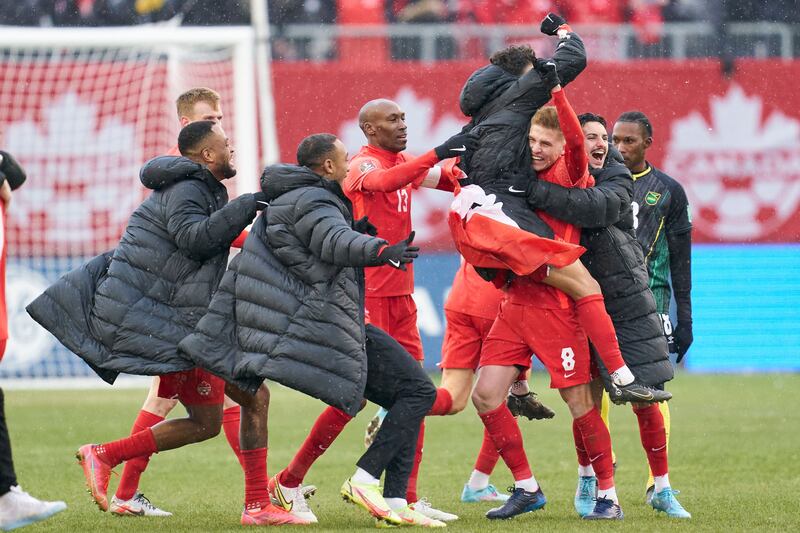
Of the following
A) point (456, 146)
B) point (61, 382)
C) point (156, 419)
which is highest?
point (456, 146)

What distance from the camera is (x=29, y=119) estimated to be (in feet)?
52.5

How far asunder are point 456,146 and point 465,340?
128 centimetres

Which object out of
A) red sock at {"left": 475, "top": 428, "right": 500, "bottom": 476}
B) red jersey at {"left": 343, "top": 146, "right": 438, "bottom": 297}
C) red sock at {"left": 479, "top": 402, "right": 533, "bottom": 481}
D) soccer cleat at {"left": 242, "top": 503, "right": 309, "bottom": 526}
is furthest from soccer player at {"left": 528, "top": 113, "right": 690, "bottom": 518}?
soccer cleat at {"left": 242, "top": 503, "right": 309, "bottom": 526}

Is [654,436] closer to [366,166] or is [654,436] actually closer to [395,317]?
[395,317]

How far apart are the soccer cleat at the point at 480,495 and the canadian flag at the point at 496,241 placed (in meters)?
1.61

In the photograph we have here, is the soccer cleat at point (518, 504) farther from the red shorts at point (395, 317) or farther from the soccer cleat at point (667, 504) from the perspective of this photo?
the red shorts at point (395, 317)

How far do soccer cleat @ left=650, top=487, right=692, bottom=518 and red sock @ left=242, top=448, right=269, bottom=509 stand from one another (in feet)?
6.50

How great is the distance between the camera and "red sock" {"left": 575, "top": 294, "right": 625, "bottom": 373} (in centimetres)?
683

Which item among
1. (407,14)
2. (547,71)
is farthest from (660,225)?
(407,14)

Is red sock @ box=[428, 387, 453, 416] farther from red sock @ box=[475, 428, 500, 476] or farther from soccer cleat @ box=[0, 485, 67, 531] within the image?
soccer cleat @ box=[0, 485, 67, 531]

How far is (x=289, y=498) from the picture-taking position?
7.02m

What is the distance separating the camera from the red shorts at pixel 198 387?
691 cm

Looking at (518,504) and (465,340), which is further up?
(465,340)

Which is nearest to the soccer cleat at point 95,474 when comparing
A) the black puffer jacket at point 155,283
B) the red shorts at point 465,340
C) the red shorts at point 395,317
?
the black puffer jacket at point 155,283
